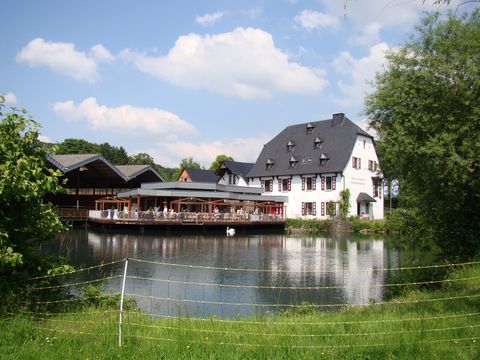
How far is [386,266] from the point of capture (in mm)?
18031

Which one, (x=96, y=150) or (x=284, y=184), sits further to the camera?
(x=96, y=150)

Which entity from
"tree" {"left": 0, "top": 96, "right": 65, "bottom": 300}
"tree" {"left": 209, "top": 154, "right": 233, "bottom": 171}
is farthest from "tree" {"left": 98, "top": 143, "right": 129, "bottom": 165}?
"tree" {"left": 0, "top": 96, "right": 65, "bottom": 300}

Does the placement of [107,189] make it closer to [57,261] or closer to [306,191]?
[306,191]

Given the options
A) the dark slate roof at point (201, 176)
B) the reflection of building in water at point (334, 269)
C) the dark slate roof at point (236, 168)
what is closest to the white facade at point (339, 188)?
the dark slate roof at point (236, 168)

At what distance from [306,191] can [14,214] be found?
41.0 m

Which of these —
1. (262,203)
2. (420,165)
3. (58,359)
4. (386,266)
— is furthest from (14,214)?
(262,203)

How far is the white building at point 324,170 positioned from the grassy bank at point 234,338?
37.6 m

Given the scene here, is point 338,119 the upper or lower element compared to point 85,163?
upper

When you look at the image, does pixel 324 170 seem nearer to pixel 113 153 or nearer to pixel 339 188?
pixel 339 188

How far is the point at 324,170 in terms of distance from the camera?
44.6 m

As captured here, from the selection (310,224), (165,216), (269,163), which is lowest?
(310,224)

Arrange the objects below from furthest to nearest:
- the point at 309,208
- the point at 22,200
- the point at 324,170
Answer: the point at 309,208 < the point at 324,170 < the point at 22,200

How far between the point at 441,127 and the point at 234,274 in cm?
794

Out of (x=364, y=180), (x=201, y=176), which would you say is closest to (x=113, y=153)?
(x=201, y=176)
